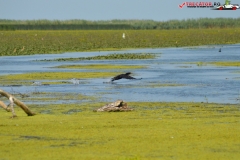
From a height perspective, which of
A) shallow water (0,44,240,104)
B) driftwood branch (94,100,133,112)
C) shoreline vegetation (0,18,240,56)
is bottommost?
shoreline vegetation (0,18,240,56)

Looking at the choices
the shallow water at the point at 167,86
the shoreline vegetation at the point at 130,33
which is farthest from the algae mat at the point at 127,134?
the shoreline vegetation at the point at 130,33

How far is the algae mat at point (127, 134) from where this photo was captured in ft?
35.4

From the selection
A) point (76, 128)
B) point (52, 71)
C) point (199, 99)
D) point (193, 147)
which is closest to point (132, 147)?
point (193, 147)

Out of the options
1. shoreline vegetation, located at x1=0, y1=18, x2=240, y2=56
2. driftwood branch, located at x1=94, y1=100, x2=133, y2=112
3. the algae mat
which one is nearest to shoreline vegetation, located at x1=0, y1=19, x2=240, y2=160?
the algae mat

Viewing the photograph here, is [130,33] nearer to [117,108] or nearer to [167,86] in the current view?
[167,86]

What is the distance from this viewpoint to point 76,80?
2488 centimetres

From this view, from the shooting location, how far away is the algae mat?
1080cm

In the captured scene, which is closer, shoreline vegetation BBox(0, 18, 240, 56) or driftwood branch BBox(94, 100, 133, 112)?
driftwood branch BBox(94, 100, 133, 112)

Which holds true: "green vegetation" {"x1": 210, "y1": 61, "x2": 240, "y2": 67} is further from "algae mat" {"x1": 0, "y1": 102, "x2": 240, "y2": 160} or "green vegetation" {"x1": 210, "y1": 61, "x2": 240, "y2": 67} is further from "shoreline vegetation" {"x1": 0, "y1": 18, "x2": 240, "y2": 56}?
"shoreline vegetation" {"x1": 0, "y1": 18, "x2": 240, "y2": 56}

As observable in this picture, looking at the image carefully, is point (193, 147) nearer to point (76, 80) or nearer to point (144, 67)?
point (76, 80)

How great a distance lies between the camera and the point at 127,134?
41.1ft

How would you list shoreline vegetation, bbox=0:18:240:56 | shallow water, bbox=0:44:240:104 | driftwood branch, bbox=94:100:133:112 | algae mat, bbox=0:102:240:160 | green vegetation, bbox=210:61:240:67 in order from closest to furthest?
algae mat, bbox=0:102:240:160 < driftwood branch, bbox=94:100:133:112 < shallow water, bbox=0:44:240:104 < green vegetation, bbox=210:61:240:67 < shoreline vegetation, bbox=0:18:240:56

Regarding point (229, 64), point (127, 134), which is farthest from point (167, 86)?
point (229, 64)

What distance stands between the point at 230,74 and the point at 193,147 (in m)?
16.6
